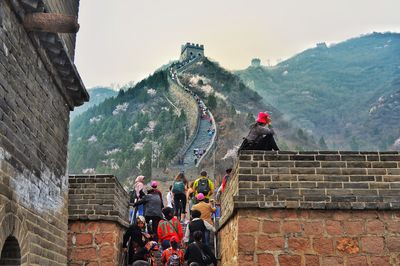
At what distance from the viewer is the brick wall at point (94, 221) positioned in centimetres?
830

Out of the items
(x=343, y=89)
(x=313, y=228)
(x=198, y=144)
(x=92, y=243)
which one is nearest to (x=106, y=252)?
(x=92, y=243)

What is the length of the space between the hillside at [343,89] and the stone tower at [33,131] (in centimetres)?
8690

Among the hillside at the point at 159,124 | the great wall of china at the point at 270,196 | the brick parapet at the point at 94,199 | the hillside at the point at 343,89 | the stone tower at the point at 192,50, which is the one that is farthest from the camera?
the hillside at the point at 343,89

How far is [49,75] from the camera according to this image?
757 centimetres

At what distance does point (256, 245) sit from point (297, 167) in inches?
48.3

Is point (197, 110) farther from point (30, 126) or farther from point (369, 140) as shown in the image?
point (369, 140)

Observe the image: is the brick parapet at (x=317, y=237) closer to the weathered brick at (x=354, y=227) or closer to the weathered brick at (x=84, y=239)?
the weathered brick at (x=354, y=227)

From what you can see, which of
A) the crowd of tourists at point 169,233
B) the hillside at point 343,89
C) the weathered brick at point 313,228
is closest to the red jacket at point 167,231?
the crowd of tourists at point 169,233

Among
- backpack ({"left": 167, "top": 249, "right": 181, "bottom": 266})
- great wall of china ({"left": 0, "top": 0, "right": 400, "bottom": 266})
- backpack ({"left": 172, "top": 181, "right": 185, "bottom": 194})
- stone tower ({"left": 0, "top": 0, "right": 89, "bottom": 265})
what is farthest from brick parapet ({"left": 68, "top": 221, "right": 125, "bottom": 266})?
backpack ({"left": 172, "top": 181, "right": 185, "bottom": 194})

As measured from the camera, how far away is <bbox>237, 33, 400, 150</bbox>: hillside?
104000 mm

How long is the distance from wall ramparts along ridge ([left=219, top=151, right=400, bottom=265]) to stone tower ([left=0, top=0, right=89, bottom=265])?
8.69 feet

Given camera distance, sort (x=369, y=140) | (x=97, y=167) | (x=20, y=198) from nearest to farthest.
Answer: (x=20, y=198), (x=97, y=167), (x=369, y=140)

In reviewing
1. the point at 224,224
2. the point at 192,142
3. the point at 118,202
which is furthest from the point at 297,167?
the point at 192,142

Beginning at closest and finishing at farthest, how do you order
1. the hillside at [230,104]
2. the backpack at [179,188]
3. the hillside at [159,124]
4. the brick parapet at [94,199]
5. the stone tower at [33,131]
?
the stone tower at [33,131]
the brick parapet at [94,199]
the backpack at [179,188]
the hillside at [159,124]
the hillside at [230,104]
